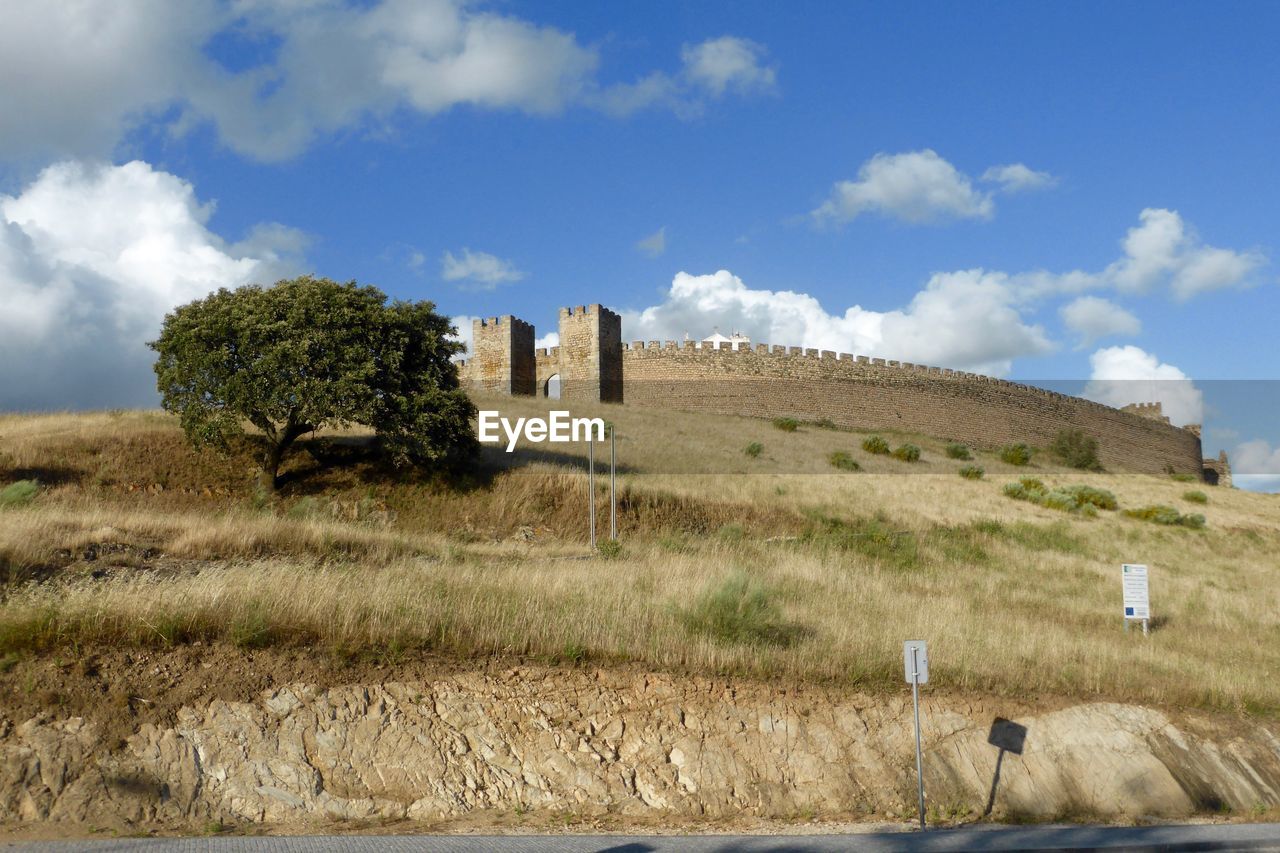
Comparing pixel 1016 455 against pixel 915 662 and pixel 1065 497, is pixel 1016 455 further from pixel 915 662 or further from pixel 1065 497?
pixel 915 662

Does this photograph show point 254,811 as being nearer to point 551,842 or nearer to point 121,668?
point 121,668

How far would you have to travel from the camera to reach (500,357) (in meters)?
54.2

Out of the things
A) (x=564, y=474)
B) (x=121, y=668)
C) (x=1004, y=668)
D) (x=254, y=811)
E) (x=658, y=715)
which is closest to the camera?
(x=254, y=811)

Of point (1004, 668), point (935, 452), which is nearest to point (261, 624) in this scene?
point (1004, 668)

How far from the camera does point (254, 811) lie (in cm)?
813

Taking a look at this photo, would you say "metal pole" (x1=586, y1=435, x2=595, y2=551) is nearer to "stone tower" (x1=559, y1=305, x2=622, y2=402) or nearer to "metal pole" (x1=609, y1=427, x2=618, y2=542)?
"metal pole" (x1=609, y1=427, x2=618, y2=542)

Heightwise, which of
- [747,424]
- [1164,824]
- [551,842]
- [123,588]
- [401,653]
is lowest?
[1164,824]

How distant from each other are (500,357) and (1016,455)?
92.7 ft

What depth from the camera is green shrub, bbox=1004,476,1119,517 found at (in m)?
35.4

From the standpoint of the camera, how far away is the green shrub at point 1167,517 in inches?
1362

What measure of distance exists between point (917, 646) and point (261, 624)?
643 centimetres

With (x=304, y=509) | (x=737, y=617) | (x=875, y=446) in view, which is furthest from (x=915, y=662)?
(x=875, y=446)

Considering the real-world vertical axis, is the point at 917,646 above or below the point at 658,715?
above

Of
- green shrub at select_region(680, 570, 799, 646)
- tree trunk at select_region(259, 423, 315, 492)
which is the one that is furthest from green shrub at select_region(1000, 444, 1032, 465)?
green shrub at select_region(680, 570, 799, 646)
